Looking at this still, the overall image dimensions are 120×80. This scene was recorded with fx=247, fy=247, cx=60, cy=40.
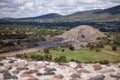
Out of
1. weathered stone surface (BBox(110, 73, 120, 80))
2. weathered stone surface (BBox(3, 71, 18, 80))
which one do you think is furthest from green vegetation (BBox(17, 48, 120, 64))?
weathered stone surface (BBox(110, 73, 120, 80))

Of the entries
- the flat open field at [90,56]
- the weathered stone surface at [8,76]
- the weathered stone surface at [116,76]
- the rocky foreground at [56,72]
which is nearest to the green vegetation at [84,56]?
the flat open field at [90,56]

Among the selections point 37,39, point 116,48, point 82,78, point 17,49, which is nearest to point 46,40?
point 37,39

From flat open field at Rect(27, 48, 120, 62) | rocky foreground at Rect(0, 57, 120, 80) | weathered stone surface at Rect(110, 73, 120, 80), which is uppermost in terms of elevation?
rocky foreground at Rect(0, 57, 120, 80)

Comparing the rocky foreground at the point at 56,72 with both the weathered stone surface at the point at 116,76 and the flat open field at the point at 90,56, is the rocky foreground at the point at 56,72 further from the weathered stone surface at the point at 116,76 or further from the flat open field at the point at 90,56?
the flat open field at the point at 90,56

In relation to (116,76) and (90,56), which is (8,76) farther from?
(90,56)

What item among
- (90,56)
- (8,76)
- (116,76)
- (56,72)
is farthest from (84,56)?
(8,76)

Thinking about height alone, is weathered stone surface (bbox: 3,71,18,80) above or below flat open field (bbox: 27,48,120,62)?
above

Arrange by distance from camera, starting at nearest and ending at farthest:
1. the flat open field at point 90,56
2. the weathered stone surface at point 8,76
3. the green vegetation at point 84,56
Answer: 1. the weathered stone surface at point 8,76
2. the green vegetation at point 84,56
3. the flat open field at point 90,56

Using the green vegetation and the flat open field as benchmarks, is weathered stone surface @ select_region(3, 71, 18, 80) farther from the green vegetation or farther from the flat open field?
the flat open field
